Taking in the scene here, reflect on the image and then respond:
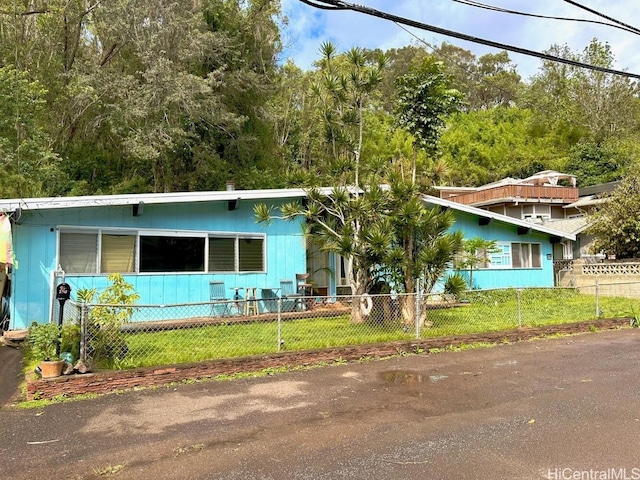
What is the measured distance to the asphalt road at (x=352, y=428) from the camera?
3629 millimetres

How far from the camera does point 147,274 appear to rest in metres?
10.4

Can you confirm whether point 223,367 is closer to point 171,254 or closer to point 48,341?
point 48,341

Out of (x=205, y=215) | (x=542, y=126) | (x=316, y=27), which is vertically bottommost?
(x=205, y=215)

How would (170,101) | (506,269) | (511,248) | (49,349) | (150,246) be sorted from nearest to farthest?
1. (49,349)
2. (150,246)
3. (506,269)
4. (511,248)
5. (170,101)

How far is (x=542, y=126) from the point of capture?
4369cm

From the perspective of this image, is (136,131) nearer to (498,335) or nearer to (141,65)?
(141,65)

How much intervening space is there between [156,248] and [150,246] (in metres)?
0.14

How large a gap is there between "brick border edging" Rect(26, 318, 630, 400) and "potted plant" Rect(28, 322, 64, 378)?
0.11 metres

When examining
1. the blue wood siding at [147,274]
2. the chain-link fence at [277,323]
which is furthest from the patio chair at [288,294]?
the blue wood siding at [147,274]

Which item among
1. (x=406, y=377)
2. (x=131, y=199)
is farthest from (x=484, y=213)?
(x=131, y=199)

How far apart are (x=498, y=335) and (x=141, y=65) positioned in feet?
56.7

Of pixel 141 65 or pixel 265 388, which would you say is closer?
pixel 265 388

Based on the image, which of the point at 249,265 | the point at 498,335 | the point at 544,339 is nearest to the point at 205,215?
the point at 249,265

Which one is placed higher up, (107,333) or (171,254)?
(171,254)
